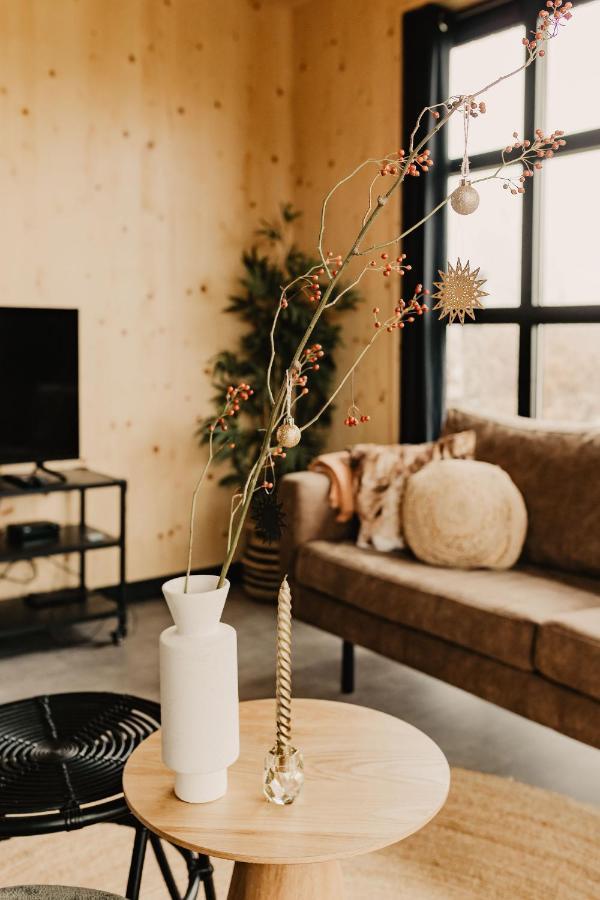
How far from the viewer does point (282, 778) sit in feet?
4.44

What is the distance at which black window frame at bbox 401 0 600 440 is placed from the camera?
3418mm

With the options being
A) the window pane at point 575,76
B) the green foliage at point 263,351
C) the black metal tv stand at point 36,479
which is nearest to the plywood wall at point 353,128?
Result: the green foliage at point 263,351

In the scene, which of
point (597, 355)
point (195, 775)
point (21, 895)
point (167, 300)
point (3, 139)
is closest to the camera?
point (21, 895)

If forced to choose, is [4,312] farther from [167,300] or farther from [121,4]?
[121,4]

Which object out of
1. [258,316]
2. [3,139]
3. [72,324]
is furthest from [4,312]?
[258,316]

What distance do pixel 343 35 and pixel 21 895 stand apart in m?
3.97

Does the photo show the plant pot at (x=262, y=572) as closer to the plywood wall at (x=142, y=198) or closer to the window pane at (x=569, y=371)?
the plywood wall at (x=142, y=198)

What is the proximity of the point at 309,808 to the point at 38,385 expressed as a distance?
8.35 feet

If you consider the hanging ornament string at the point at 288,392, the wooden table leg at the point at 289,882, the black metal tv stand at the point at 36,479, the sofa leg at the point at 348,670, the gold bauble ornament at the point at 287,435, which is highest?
the hanging ornament string at the point at 288,392

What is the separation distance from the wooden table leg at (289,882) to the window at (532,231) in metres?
2.44

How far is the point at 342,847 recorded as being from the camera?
1.22m

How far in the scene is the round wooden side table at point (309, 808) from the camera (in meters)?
1.24

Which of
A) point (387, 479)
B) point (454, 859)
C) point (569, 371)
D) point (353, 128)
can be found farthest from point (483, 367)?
point (454, 859)

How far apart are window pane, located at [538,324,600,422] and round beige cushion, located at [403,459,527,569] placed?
0.71 meters
